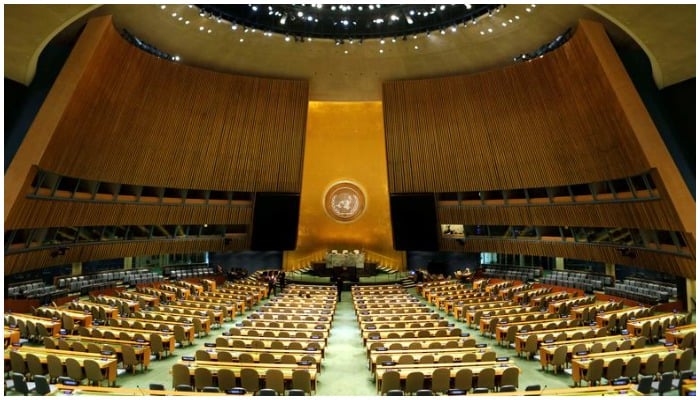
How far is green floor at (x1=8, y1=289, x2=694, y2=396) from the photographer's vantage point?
9.08 meters

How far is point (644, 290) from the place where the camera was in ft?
56.6

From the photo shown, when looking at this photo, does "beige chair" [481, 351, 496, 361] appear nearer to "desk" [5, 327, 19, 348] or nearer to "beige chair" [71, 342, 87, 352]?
"beige chair" [71, 342, 87, 352]

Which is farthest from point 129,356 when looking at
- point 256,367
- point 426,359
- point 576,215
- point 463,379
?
point 576,215

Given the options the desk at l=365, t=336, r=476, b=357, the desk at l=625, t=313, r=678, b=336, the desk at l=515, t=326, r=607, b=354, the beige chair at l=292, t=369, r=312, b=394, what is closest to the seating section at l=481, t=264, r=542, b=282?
the desk at l=625, t=313, r=678, b=336

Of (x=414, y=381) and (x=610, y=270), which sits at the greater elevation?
(x=610, y=270)

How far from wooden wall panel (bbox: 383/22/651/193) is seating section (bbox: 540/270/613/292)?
14.4 feet

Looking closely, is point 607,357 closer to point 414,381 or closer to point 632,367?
point 632,367

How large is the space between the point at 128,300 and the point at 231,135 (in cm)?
900

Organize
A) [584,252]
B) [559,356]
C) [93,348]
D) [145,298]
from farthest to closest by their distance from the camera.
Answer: [584,252]
[145,298]
[93,348]
[559,356]

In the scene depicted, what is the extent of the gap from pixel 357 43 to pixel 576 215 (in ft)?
36.6

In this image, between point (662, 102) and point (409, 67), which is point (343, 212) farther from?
point (662, 102)

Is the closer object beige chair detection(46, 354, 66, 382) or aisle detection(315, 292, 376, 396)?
beige chair detection(46, 354, 66, 382)

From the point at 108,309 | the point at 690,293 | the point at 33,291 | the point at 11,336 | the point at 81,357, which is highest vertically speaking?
the point at 33,291

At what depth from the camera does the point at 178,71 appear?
19094 mm
